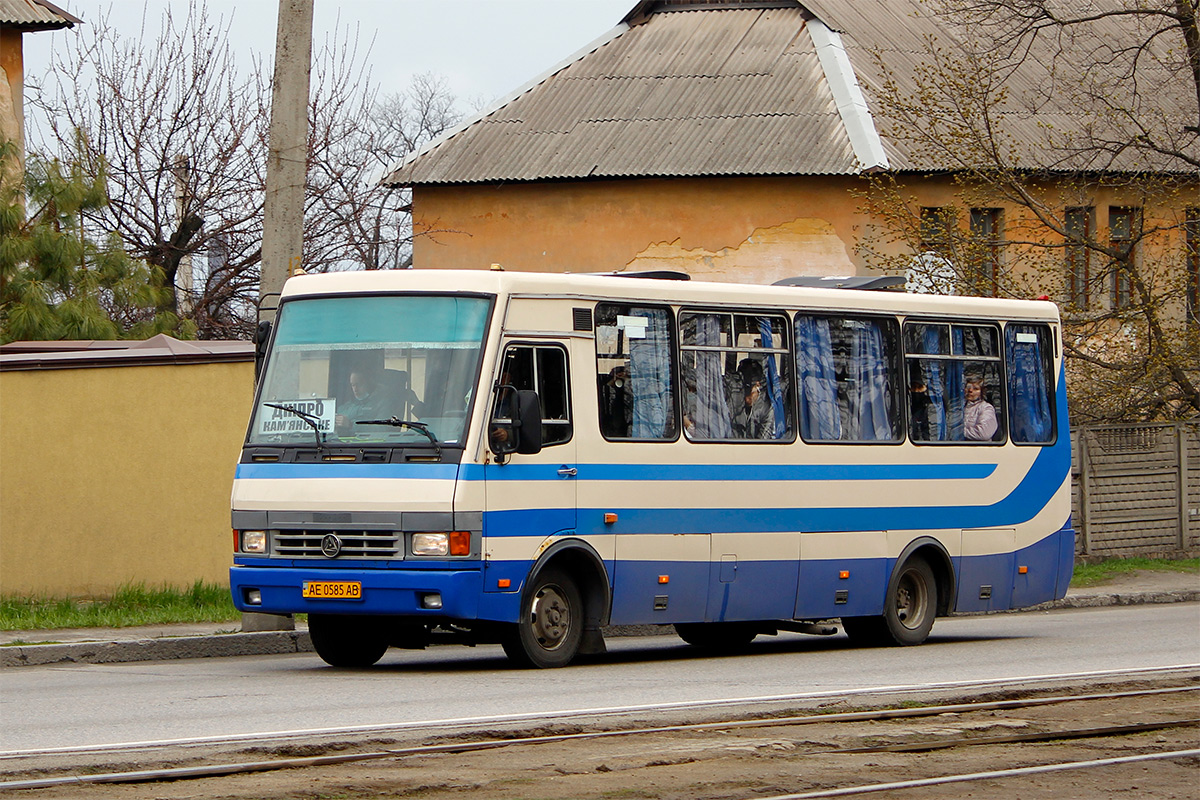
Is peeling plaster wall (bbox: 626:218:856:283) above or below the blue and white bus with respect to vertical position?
above

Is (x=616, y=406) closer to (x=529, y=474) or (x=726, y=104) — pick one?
(x=529, y=474)

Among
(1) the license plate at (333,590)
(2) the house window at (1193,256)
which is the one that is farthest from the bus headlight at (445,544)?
(2) the house window at (1193,256)

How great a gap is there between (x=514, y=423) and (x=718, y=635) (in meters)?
A: 4.34

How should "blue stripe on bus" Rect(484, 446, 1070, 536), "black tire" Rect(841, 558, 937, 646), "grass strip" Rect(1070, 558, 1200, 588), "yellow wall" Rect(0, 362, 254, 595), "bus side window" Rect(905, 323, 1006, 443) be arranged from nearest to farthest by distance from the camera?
"blue stripe on bus" Rect(484, 446, 1070, 536) < "black tire" Rect(841, 558, 937, 646) < "bus side window" Rect(905, 323, 1006, 443) < "yellow wall" Rect(0, 362, 254, 595) < "grass strip" Rect(1070, 558, 1200, 588)

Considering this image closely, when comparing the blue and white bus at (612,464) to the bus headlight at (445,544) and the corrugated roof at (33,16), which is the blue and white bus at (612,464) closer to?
the bus headlight at (445,544)

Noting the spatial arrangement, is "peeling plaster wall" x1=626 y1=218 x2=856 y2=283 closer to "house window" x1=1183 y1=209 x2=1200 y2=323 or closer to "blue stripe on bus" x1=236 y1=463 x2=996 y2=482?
"house window" x1=1183 y1=209 x2=1200 y2=323

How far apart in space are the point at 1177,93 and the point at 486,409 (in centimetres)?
→ 2751

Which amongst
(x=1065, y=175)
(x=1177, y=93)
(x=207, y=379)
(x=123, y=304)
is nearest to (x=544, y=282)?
(x=207, y=379)

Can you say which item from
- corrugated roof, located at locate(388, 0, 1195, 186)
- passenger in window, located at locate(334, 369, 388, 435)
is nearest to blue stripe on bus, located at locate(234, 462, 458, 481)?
passenger in window, located at locate(334, 369, 388, 435)

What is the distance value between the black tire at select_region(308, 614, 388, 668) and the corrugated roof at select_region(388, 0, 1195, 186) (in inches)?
762

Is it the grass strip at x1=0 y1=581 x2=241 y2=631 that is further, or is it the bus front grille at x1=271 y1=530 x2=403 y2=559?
the grass strip at x1=0 y1=581 x2=241 y2=631

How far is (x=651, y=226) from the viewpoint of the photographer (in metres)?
33.3

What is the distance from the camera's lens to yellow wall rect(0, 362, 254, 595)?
17.4 m

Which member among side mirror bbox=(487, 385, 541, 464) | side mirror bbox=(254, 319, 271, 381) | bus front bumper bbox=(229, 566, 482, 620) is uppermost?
side mirror bbox=(254, 319, 271, 381)
